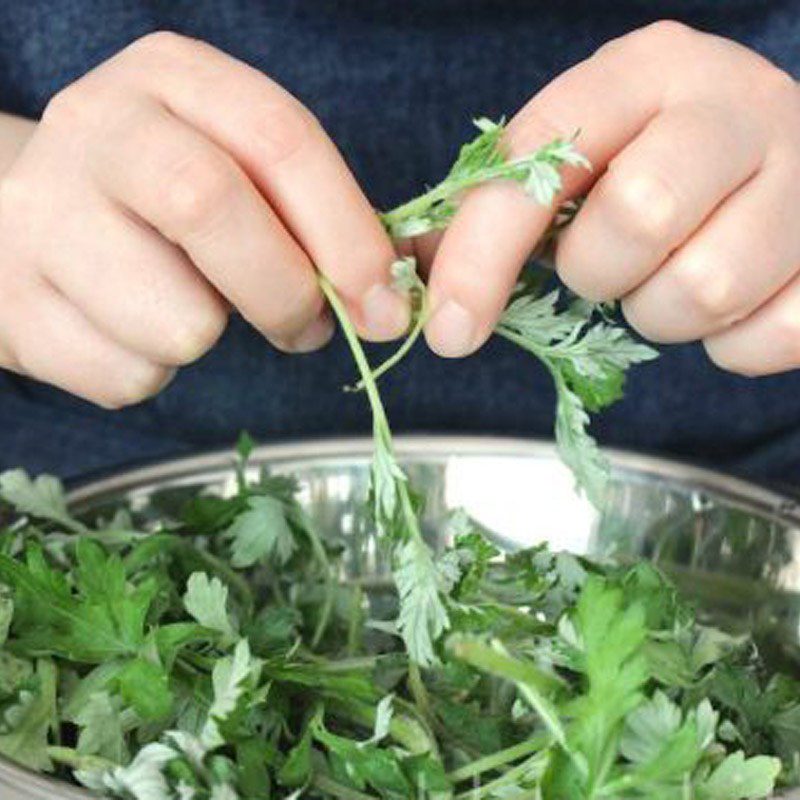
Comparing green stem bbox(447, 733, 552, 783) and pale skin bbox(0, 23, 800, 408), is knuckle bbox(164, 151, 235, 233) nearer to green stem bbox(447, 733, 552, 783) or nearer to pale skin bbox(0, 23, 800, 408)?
pale skin bbox(0, 23, 800, 408)

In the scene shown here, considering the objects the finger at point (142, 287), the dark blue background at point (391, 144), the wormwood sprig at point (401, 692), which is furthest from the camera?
the dark blue background at point (391, 144)

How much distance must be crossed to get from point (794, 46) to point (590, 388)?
366 mm

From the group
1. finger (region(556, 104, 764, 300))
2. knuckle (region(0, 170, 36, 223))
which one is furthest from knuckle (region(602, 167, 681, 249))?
knuckle (region(0, 170, 36, 223))

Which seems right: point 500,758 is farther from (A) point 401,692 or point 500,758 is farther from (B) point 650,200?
(B) point 650,200

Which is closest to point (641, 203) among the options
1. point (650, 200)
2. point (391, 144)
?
point (650, 200)

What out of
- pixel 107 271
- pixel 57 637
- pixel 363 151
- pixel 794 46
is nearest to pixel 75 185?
pixel 107 271

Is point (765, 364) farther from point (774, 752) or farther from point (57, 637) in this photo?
point (57, 637)

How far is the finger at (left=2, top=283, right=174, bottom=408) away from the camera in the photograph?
638 mm

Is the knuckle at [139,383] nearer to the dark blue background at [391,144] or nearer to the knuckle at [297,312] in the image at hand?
the knuckle at [297,312]

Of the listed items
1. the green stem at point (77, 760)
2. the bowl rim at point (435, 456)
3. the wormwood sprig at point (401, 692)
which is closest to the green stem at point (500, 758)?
the wormwood sprig at point (401, 692)

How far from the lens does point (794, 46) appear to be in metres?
0.88

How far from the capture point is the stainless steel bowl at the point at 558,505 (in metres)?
0.72

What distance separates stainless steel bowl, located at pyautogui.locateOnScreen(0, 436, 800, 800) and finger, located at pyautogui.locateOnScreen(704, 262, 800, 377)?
9 cm

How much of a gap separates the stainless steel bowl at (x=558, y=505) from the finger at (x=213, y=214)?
0.56 feet
